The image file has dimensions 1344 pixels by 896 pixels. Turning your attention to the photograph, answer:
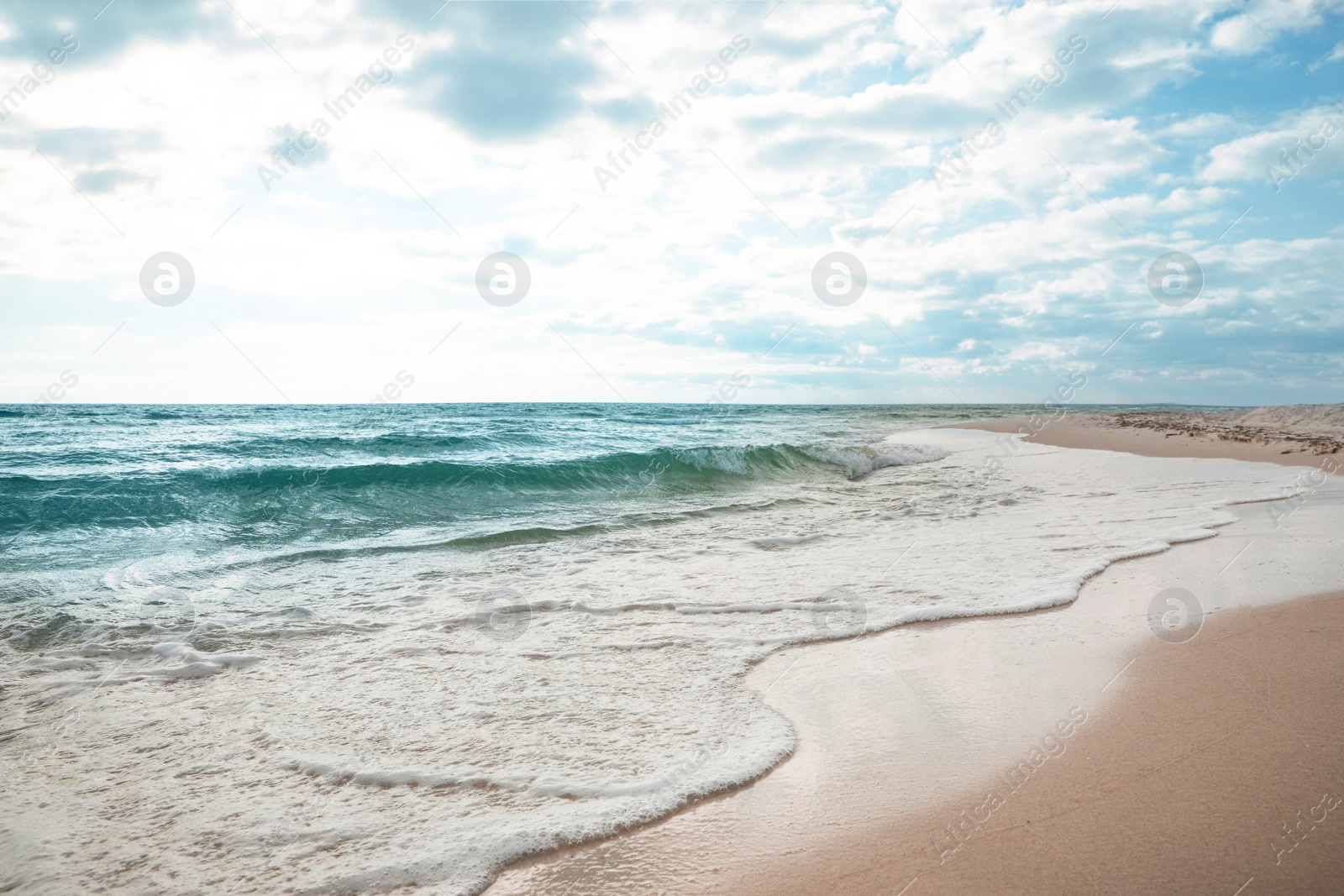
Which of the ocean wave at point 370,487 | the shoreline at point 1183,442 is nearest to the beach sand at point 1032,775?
the ocean wave at point 370,487

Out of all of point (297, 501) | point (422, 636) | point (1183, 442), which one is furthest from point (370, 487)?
point (1183, 442)

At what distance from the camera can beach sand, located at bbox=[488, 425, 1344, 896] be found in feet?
7.05

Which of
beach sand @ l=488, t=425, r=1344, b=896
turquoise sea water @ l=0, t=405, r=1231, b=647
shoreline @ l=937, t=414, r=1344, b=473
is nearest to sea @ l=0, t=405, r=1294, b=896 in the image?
turquoise sea water @ l=0, t=405, r=1231, b=647

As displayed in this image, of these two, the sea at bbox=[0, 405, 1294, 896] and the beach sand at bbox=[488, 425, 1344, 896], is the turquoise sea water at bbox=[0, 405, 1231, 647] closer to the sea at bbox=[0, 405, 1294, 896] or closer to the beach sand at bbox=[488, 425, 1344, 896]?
the sea at bbox=[0, 405, 1294, 896]

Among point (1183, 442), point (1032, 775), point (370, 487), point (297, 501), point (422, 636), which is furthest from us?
point (1183, 442)

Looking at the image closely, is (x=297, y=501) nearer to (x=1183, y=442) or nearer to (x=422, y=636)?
(x=422, y=636)

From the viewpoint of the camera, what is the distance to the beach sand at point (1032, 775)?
2.15 metres

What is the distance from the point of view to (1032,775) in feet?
8.80

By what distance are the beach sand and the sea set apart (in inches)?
8.5

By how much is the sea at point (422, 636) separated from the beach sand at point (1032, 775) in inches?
8.5

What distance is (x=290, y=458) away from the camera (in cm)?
1524

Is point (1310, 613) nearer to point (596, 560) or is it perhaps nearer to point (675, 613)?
point (675, 613)

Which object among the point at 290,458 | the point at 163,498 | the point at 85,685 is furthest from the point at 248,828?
the point at 290,458

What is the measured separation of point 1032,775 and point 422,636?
371 cm
